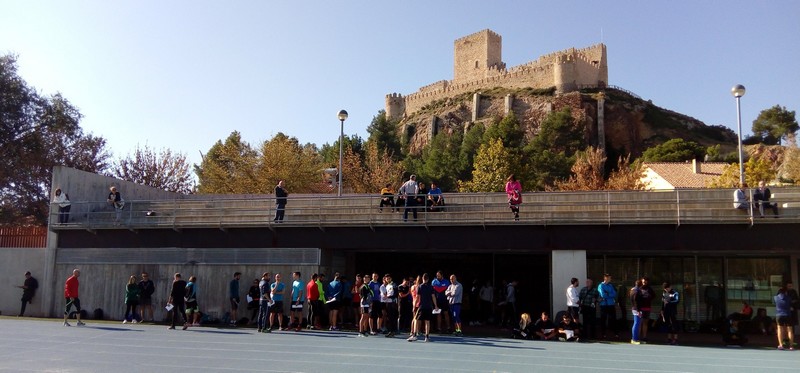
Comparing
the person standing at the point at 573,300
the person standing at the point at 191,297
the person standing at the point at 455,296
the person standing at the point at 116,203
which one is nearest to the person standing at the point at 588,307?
the person standing at the point at 573,300

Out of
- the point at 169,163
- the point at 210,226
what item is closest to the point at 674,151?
the point at 169,163

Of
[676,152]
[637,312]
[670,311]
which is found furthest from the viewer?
[676,152]

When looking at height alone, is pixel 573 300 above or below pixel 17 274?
below

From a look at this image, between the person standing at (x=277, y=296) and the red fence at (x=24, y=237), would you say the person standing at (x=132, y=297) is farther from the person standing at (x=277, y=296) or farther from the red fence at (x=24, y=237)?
the red fence at (x=24, y=237)

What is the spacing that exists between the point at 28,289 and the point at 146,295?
501cm

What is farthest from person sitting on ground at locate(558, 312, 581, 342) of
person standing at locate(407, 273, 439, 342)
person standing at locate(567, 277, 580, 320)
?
person standing at locate(407, 273, 439, 342)

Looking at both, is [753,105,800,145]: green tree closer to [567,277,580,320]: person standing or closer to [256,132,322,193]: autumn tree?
[256,132,322,193]: autumn tree

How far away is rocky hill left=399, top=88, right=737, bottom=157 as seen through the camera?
90.1 metres

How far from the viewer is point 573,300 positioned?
16031 millimetres

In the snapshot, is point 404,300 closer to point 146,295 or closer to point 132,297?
point 132,297

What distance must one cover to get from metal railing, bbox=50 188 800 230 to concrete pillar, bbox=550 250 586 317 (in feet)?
3.03

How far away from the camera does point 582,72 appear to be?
97625 mm

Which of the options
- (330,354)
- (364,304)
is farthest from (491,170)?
(330,354)

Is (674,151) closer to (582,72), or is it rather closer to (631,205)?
(582,72)
